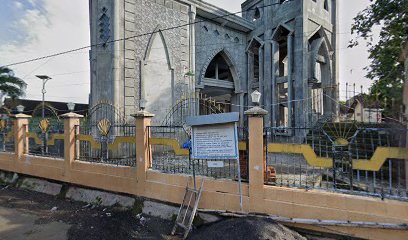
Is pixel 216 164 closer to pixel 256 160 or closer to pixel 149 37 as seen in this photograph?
pixel 256 160

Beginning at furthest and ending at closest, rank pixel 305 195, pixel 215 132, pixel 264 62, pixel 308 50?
pixel 264 62 → pixel 308 50 → pixel 215 132 → pixel 305 195

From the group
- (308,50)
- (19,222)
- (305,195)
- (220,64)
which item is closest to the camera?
(305,195)

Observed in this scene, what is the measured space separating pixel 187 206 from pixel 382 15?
9571 millimetres

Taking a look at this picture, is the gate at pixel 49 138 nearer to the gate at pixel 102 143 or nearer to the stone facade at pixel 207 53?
the gate at pixel 102 143

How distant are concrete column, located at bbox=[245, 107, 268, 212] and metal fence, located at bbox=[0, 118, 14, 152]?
8327 millimetres

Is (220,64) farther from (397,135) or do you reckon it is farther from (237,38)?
(397,135)

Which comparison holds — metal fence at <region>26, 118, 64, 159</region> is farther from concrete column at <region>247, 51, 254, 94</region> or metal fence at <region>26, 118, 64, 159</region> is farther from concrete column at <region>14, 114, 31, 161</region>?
concrete column at <region>247, 51, 254, 94</region>

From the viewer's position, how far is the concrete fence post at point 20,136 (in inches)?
305

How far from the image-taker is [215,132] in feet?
14.0

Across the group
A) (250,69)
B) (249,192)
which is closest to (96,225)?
(249,192)

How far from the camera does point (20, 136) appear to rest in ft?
25.5

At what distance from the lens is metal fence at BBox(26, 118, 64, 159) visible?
7023 mm

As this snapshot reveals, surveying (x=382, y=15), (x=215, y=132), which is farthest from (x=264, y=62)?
(x=215, y=132)

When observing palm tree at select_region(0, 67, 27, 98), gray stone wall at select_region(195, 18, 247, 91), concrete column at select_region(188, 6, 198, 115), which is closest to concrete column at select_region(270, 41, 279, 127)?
gray stone wall at select_region(195, 18, 247, 91)
